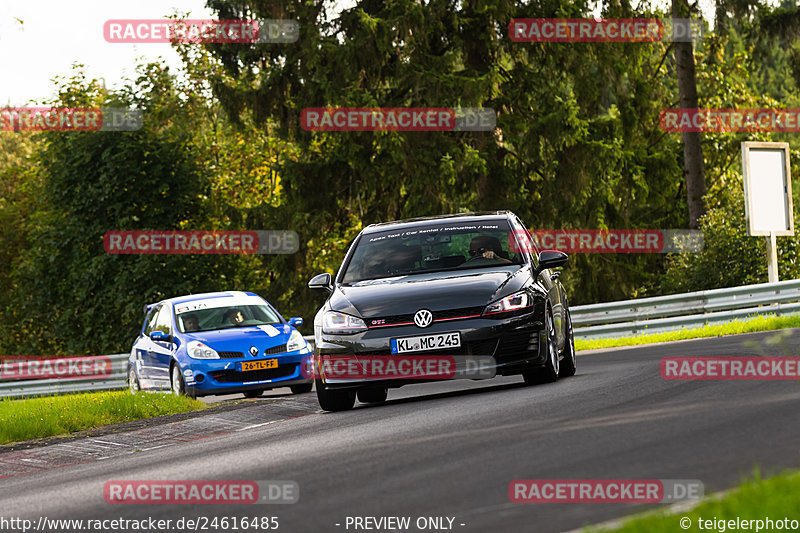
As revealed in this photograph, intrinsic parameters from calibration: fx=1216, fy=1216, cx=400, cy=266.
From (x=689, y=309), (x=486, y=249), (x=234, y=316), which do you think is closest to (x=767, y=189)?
(x=689, y=309)

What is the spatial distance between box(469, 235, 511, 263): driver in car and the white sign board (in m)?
11.1

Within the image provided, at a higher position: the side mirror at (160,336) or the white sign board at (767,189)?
the white sign board at (767,189)

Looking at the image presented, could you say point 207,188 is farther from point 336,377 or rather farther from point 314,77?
point 336,377

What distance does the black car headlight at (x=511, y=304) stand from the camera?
38.5 feet

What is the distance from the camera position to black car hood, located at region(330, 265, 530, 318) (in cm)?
1175

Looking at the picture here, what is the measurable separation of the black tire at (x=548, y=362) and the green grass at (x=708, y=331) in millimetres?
8388

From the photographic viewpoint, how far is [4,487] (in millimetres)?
9859

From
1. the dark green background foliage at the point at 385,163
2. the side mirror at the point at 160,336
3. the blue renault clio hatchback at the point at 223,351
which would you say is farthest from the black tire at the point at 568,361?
the dark green background foliage at the point at 385,163

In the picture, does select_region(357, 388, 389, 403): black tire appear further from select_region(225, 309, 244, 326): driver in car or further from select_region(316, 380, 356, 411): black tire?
select_region(225, 309, 244, 326): driver in car

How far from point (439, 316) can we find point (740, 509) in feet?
22.0

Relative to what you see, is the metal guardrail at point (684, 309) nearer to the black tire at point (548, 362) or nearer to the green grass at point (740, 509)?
the black tire at point (548, 362)

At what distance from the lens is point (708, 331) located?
827 inches

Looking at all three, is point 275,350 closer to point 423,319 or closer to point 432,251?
point 432,251

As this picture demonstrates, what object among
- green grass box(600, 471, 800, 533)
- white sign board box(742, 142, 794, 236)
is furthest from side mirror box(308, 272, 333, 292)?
white sign board box(742, 142, 794, 236)
